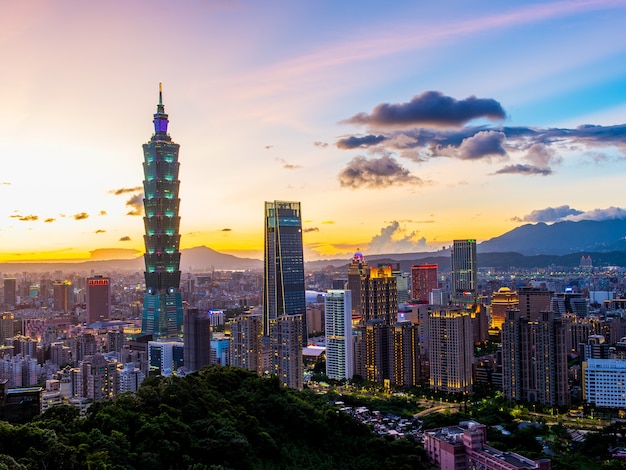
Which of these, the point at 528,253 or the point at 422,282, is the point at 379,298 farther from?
the point at 528,253

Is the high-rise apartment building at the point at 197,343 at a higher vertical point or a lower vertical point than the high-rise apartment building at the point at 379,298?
lower

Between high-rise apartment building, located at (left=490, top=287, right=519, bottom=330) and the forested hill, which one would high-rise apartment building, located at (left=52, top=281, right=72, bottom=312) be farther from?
the forested hill

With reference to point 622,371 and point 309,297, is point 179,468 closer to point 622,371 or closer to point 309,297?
point 622,371

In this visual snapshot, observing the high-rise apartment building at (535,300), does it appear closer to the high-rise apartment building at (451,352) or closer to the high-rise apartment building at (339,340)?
the high-rise apartment building at (451,352)

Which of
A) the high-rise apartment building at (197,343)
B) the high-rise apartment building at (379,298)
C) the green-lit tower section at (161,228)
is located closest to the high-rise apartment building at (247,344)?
the high-rise apartment building at (197,343)

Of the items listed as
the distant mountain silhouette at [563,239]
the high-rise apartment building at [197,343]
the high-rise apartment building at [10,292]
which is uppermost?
the distant mountain silhouette at [563,239]

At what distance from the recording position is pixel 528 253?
72.7 meters

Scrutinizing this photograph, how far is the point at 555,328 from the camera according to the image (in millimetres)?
15734

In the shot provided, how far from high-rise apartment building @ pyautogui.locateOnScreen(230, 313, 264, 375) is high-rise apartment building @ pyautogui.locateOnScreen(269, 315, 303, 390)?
2.79ft

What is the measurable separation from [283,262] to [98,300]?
500 inches

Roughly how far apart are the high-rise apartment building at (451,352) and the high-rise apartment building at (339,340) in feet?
9.71

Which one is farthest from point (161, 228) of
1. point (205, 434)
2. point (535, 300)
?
point (205, 434)

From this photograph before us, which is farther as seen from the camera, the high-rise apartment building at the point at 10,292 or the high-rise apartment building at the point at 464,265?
the high-rise apartment building at the point at 464,265

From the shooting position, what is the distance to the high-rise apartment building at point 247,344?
18.1 meters
